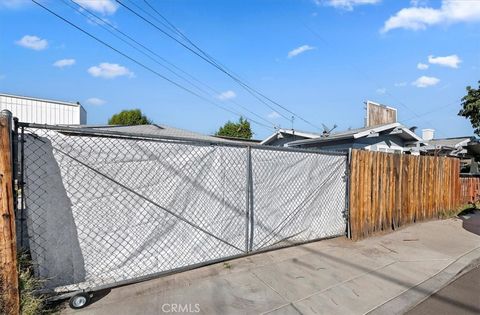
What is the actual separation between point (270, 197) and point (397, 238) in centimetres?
359

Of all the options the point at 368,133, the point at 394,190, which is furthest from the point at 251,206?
the point at 368,133

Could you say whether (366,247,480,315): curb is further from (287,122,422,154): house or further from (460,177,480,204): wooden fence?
(287,122,422,154): house

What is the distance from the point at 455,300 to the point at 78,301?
14.9 ft

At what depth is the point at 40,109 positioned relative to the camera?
17719 mm

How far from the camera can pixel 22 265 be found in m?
A: 3.35

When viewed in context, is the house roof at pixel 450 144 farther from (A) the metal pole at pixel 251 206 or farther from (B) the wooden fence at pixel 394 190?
(A) the metal pole at pixel 251 206

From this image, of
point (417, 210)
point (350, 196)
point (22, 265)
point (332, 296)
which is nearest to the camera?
point (22, 265)

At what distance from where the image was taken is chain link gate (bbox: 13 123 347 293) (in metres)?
3.42

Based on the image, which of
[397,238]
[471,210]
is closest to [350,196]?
[397,238]

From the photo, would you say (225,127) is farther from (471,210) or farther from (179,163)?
(179,163)

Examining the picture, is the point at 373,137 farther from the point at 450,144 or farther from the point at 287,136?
the point at 450,144

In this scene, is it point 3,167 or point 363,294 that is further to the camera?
point 363,294

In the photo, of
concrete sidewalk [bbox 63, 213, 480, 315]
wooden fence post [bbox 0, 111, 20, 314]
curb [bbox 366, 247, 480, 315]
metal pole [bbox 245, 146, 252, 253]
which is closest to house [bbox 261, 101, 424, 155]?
curb [bbox 366, 247, 480, 315]

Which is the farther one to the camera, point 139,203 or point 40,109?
point 40,109
